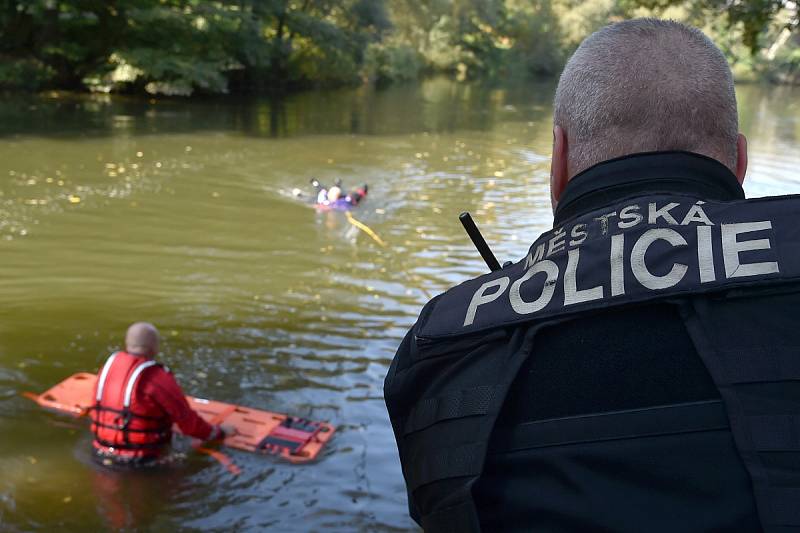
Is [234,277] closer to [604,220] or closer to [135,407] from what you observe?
[135,407]

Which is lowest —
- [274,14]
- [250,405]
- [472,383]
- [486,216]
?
[250,405]

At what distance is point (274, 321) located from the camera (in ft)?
29.6

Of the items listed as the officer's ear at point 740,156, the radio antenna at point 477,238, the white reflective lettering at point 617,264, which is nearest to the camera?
the white reflective lettering at point 617,264

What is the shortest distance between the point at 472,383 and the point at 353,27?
39458 mm

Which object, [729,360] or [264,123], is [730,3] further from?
[264,123]

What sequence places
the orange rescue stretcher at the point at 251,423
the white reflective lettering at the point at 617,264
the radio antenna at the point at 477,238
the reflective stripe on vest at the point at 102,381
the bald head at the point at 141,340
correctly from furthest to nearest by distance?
1. the orange rescue stretcher at the point at 251,423
2. the reflective stripe on vest at the point at 102,381
3. the bald head at the point at 141,340
4. the radio antenna at the point at 477,238
5. the white reflective lettering at the point at 617,264

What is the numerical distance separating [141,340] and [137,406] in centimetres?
49

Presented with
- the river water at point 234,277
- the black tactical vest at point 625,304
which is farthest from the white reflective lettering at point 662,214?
the river water at point 234,277

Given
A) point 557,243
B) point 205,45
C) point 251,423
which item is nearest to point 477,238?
point 557,243

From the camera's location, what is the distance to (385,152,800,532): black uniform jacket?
114 cm

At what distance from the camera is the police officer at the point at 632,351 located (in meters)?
1.15

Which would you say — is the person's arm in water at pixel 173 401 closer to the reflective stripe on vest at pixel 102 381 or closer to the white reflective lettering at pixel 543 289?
the reflective stripe on vest at pixel 102 381

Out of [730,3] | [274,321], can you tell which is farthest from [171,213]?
[730,3]

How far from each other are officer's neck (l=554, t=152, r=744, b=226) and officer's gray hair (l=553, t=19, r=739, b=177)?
33 millimetres
